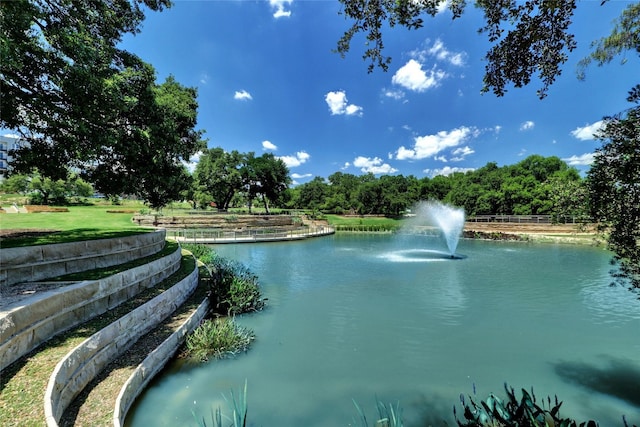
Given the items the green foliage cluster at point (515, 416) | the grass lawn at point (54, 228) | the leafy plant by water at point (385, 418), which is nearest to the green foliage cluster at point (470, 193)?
Result: the green foliage cluster at point (515, 416)

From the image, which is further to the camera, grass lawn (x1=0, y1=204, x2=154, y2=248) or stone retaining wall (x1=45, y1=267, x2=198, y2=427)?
grass lawn (x1=0, y1=204, x2=154, y2=248)

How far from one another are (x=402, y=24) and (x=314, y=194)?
70201 mm

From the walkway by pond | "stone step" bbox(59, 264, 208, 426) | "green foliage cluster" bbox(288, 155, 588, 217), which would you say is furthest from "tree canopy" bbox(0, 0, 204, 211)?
"green foliage cluster" bbox(288, 155, 588, 217)

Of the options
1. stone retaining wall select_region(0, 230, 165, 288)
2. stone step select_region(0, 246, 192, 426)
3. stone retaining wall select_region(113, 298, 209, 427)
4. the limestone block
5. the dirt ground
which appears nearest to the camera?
stone step select_region(0, 246, 192, 426)

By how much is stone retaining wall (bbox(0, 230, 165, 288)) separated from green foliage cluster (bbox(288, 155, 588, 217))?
1513 inches

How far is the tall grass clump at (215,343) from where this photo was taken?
691 cm

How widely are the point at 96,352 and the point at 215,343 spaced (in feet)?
8.15

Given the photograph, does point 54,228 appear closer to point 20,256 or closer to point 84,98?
point 20,256

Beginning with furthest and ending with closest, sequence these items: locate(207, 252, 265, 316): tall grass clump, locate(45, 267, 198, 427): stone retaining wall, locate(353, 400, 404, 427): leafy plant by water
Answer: locate(207, 252, 265, 316): tall grass clump
locate(45, 267, 198, 427): stone retaining wall
locate(353, 400, 404, 427): leafy plant by water

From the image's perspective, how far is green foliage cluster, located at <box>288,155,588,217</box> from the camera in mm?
44781

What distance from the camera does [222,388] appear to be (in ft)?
19.2

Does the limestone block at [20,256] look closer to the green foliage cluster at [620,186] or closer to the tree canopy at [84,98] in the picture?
the tree canopy at [84,98]

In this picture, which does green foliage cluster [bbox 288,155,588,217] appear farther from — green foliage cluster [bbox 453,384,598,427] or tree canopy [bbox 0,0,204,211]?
tree canopy [bbox 0,0,204,211]

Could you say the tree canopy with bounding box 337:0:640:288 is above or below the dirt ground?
above
